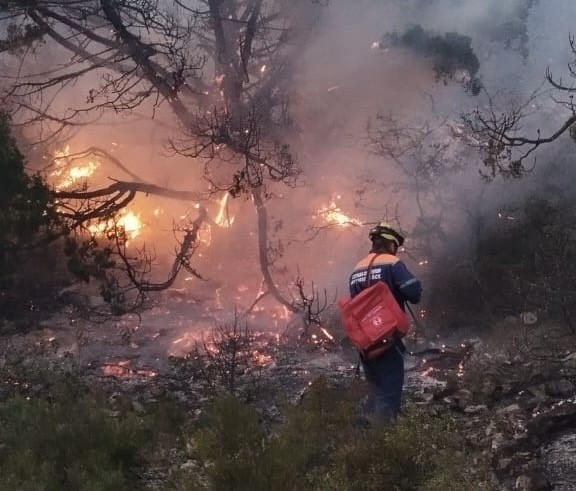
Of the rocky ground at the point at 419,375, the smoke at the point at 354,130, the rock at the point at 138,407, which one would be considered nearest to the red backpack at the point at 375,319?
the rocky ground at the point at 419,375

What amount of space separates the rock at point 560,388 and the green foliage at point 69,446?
3132 millimetres

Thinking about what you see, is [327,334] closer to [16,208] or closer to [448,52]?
[16,208]

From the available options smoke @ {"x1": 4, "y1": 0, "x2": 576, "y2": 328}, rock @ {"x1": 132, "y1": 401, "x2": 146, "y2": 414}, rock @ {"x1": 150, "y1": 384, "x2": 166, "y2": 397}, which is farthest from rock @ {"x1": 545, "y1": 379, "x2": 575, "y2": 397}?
smoke @ {"x1": 4, "y1": 0, "x2": 576, "y2": 328}

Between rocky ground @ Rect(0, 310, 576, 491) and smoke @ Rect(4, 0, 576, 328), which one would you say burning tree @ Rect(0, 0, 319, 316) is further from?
rocky ground @ Rect(0, 310, 576, 491)

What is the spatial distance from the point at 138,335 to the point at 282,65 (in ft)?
22.0

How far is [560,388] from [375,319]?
5.46ft

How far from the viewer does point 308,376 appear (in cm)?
654

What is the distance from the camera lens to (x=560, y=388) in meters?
4.77

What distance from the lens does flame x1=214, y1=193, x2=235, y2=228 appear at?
36.4ft

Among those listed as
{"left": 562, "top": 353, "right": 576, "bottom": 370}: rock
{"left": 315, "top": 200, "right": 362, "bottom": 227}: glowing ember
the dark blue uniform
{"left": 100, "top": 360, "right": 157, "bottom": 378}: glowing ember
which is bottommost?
{"left": 562, "top": 353, "right": 576, "bottom": 370}: rock

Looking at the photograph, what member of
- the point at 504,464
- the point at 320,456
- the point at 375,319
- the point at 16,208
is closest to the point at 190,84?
the point at 16,208

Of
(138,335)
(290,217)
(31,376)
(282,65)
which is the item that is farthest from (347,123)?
(31,376)

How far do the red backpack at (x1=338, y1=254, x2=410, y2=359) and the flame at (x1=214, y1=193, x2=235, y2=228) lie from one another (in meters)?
6.72

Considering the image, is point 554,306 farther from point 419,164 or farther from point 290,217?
point 290,217
